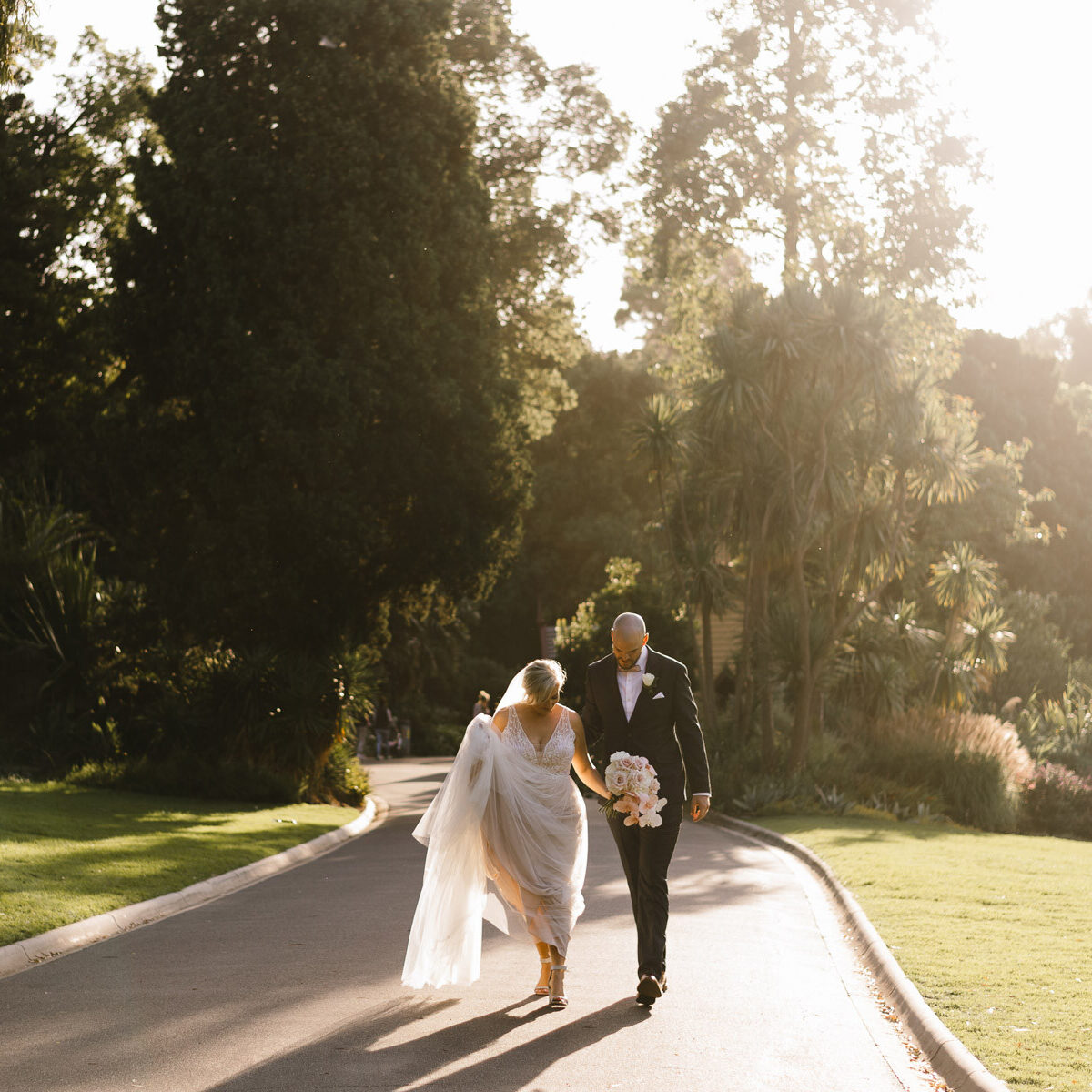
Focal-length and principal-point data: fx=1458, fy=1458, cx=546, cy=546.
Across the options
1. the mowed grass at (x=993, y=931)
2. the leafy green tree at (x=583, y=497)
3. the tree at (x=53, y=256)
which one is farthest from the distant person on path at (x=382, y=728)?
the mowed grass at (x=993, y=931)

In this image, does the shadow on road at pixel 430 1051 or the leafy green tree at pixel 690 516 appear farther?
the leafy green tree at pixel 690 516

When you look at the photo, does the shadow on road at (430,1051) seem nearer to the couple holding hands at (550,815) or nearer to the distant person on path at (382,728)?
the couple holding hands at (550,815)

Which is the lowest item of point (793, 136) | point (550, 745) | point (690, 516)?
point (550, 745)

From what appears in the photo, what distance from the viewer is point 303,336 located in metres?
24.6

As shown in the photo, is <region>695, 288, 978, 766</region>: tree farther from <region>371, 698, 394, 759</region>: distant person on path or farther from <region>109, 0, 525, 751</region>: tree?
<region>371, 698, 394, 759</region>: distant person on path

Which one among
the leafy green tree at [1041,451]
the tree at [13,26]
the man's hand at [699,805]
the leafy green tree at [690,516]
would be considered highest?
the leafy green tree at [1041,451]

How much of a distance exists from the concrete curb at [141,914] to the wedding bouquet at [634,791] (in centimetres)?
434

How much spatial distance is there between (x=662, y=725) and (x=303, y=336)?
1725 centimetres

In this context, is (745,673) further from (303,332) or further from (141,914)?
(141,914)

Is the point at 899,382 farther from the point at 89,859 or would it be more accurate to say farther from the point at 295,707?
the point at 89,859

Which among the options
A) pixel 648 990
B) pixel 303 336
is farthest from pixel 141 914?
pixel 303 336

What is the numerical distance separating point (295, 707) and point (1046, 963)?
57.6 feet

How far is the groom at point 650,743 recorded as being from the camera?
8.44 meters

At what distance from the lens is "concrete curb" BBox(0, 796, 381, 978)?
10102 millimetres
